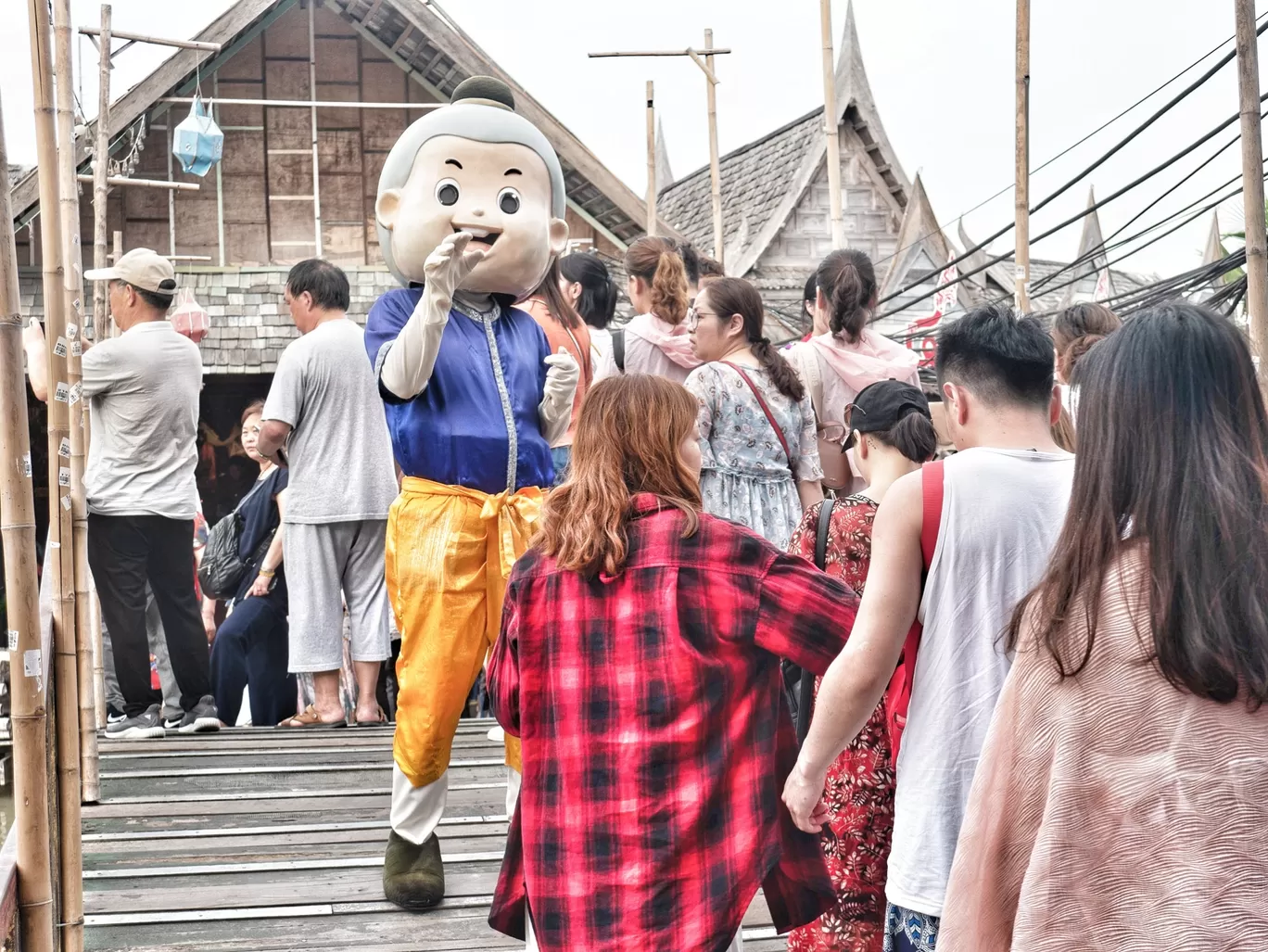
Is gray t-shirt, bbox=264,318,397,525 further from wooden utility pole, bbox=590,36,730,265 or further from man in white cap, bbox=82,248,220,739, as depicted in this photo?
wooden utility pole, bbox=590,36,730,265

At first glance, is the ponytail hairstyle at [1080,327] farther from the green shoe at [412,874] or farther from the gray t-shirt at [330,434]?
the gray t-shirt at [330,434]

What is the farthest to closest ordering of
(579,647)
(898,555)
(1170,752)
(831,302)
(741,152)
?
(741,152), (831,302), (579,647), (898,555), (1170,752)

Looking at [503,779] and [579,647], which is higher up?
[579,647]

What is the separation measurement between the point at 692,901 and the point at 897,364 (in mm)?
2766

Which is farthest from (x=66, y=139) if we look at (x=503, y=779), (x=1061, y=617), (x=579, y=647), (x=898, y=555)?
(x=1061, y=617)

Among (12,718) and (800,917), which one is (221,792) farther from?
(800,917)

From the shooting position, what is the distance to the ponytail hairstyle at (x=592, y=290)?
5.67 metres

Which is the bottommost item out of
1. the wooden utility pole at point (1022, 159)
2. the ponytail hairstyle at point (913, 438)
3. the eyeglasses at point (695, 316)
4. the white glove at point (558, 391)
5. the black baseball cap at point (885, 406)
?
the ponytail hairstyle at point (913, 438)

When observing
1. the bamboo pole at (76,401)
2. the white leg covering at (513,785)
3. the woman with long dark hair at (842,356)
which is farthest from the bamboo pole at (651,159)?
the white leg covering at (513,785)

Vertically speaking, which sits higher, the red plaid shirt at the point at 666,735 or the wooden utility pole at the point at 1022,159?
the wooden utility pole at the point at 1022,159

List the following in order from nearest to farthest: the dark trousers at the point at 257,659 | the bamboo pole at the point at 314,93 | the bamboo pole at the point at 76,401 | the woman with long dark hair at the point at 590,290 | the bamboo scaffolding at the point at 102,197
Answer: the bamboo pole at the point at 76,401, the woman with long dark hair at the point at 590,290, the dark trousers at the point at 257,659, the bamboo scaffolding at the point at 102,197, the bamboo pole at the point at 314,93

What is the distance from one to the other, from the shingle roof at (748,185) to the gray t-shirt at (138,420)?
481 inches

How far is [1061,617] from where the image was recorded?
1799mm

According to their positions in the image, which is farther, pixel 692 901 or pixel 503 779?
pixel 503 779
